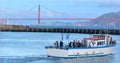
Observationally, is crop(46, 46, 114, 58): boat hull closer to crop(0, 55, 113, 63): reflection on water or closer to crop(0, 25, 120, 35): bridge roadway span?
crop(0, 55, 113, 63): reflection on water

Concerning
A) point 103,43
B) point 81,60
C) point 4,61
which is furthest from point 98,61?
point 4,61

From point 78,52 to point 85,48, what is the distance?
0.79m

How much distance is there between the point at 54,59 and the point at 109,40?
7.64 meters

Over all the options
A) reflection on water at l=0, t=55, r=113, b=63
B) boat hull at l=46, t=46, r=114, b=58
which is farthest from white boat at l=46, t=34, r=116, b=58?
reflection on water at l=0, t=55, r=113, b=63

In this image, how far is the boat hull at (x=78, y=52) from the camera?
34.6 metres

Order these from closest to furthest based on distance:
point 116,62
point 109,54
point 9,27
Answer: point 116,62, point 109,54, point 9,27

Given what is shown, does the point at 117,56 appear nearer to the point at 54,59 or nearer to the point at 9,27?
the point at 54,59

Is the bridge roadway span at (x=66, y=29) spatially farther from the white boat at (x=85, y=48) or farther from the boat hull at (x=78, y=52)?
the boat hull at (x=78, y=52)

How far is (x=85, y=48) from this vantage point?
36.0m

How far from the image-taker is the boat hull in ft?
113

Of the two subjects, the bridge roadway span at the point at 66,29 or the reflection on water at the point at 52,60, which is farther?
the bridge roadway span at the point at 66,29

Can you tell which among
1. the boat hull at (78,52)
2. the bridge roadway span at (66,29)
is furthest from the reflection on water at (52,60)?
the bridge roadway span at (66,29)

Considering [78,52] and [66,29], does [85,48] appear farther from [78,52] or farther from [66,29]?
[66,29]

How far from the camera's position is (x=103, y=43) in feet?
126
